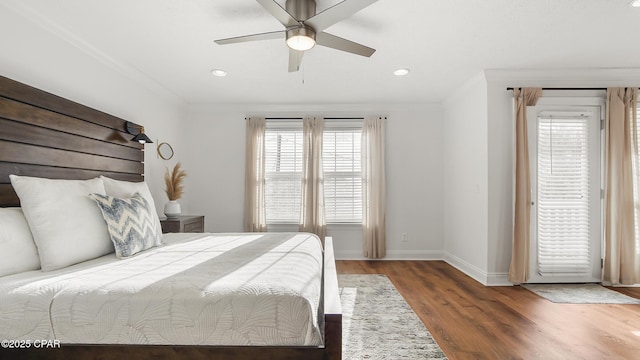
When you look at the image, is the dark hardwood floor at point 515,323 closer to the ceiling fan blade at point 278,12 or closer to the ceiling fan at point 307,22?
the ceiling fan at point 307,22

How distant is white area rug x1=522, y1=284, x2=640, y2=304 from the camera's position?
119 inches

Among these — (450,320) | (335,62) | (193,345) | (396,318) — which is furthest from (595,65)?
(193,345)

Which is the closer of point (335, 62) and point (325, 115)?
point (335, 62)

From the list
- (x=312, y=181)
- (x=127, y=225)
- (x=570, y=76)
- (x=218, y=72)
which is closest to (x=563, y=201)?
(x=570, y=76)

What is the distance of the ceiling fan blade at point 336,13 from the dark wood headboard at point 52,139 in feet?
6.72

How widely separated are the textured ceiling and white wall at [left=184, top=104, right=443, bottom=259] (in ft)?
2.58

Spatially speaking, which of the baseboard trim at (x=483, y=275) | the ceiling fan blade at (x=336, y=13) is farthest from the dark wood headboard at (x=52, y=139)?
the baseboard trim at (x=483, y=275)

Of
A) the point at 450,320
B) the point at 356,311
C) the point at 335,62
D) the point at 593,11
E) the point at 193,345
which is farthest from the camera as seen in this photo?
the point at 335,62

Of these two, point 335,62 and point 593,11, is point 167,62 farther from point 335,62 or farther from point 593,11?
point 593,11

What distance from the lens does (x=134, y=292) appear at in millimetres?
1311

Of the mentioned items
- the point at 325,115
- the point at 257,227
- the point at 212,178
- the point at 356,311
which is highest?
the point at 325,115

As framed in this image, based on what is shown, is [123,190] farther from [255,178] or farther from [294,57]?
[255,178]

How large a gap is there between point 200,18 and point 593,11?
2985 mm

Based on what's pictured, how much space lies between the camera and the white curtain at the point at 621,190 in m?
3.46
